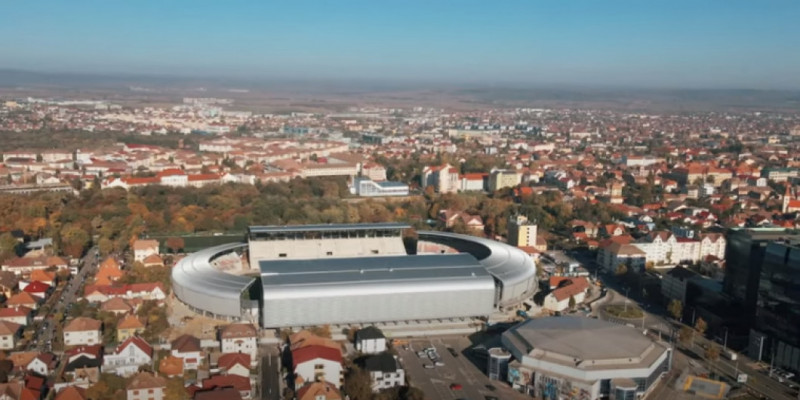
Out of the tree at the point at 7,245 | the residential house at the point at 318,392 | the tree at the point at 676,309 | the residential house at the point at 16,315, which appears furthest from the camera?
the tree at the point at 7,245

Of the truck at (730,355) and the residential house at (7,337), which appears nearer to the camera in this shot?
the truck at (730,355)

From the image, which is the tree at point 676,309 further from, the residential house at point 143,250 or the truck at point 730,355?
the residential house at point 143,250

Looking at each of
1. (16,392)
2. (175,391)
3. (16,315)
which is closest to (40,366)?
(16,392)

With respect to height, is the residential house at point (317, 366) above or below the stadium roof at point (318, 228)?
below

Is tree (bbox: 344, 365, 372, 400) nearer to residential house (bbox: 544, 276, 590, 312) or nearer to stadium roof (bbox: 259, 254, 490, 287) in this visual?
stadium roof (bbox: 259, 254, 490, 287)

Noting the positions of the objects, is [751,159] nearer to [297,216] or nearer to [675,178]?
[675,178]

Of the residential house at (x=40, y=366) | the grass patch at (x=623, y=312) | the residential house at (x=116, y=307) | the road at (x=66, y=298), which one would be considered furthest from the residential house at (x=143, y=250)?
the grass patch at (x=623, y=312)

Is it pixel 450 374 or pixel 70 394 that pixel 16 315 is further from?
pixel 450 374
